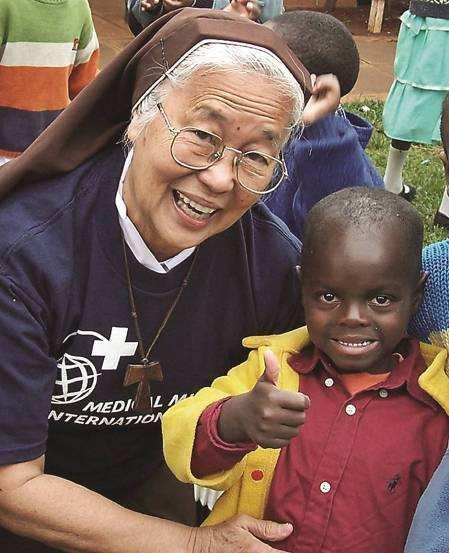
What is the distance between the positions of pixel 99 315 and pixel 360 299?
66cm

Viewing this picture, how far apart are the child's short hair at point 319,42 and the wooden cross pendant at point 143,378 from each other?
1.27 meters

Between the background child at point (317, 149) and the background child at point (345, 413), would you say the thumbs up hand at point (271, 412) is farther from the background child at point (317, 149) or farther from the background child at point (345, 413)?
the background child at point (317, 149)

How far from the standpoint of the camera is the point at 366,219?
220 cm

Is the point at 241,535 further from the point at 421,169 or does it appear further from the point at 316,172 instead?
the point at 421,169

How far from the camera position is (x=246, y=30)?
6.92 ft

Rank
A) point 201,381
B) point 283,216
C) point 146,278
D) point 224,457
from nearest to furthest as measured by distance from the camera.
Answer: point 224,457 → point 146,278 → point 201,381 → point 283,216

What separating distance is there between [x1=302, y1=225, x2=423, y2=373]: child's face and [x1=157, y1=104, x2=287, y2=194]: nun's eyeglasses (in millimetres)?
246

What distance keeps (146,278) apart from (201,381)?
36 cm

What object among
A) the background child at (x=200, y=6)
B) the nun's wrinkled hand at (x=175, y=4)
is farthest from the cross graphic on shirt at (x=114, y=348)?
the nun's wrinkled hand at (x=175, y=4)

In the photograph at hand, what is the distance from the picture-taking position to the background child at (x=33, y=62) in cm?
381

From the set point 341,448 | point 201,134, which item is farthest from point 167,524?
point 201,134

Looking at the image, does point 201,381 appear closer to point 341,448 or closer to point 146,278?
point 146,278

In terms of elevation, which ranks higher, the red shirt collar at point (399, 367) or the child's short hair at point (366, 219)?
the child's short hair at point (366, 219)

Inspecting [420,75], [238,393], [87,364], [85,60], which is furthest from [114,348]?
[420,75]
